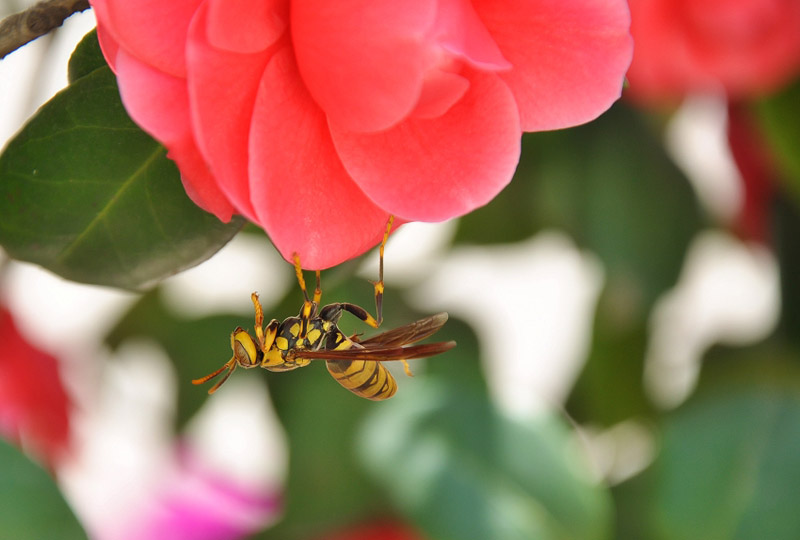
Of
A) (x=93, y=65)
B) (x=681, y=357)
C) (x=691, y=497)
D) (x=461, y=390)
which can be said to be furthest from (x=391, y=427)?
(x=93, y=65)

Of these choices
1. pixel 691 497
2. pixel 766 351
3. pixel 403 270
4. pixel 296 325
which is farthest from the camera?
pixel 403 270

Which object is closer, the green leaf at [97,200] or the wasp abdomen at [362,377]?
the green leaf at [97,200]

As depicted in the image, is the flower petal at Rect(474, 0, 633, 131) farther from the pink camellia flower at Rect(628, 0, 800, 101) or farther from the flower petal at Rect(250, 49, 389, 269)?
the pink camellia flower at Rect(628, 0, 800, 101)

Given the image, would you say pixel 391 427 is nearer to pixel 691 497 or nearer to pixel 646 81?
pixel 691 497

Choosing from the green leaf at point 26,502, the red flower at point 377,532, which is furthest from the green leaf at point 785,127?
the green leaf at point 26,502

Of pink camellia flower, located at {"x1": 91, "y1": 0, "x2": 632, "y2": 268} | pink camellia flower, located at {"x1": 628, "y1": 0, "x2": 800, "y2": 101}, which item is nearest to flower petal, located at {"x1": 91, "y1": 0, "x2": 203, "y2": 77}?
pink camellia flower, located at {"x1": 91, "y1": 0, "x2": 632, "y2": 268}

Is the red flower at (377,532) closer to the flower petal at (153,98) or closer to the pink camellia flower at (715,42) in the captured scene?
the pink camellia flower at (715,42)

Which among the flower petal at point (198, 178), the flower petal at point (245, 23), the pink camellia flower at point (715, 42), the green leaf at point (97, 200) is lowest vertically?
Answer: the pink camellia flower at point (715, 42)
